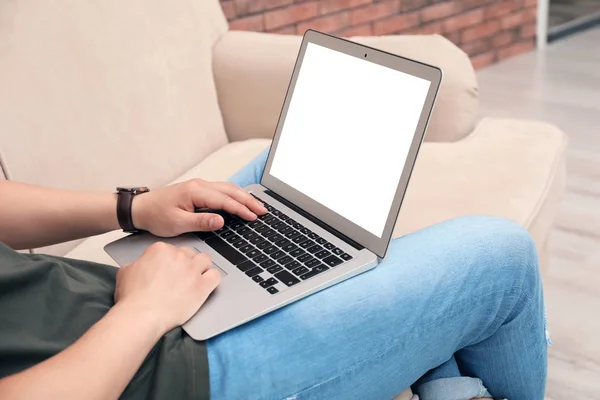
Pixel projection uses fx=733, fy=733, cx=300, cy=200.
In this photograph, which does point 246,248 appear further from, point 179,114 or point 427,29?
point 427,29

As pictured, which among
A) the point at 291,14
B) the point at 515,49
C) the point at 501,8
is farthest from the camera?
the point at 515,49

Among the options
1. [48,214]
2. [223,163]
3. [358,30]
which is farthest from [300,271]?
[358,30]

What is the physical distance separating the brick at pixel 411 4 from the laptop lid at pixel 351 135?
6.70 ft

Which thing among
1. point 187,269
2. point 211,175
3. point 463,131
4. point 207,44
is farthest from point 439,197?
point 207,44

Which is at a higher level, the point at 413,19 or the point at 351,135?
the point at 351,135

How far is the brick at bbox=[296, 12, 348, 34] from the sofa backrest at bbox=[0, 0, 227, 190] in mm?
1058

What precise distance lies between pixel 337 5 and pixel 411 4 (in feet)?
1.41

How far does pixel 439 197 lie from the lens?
127 cm

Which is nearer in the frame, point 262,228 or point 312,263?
point 312,263

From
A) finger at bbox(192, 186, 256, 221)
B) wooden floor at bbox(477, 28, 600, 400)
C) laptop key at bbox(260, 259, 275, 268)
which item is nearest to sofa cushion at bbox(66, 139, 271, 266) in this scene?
finger at bbox(192, 186, 256, 221)

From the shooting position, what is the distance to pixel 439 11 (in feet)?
10.5

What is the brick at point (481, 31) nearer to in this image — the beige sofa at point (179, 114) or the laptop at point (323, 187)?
the beige sofa at point (179, 114)

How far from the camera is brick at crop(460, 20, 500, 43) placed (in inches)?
131

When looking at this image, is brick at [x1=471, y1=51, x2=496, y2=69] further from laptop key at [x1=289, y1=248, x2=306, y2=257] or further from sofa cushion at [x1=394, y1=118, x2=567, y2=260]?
laptop key at [x1=289, y1=248, x2=306, y2=257]
